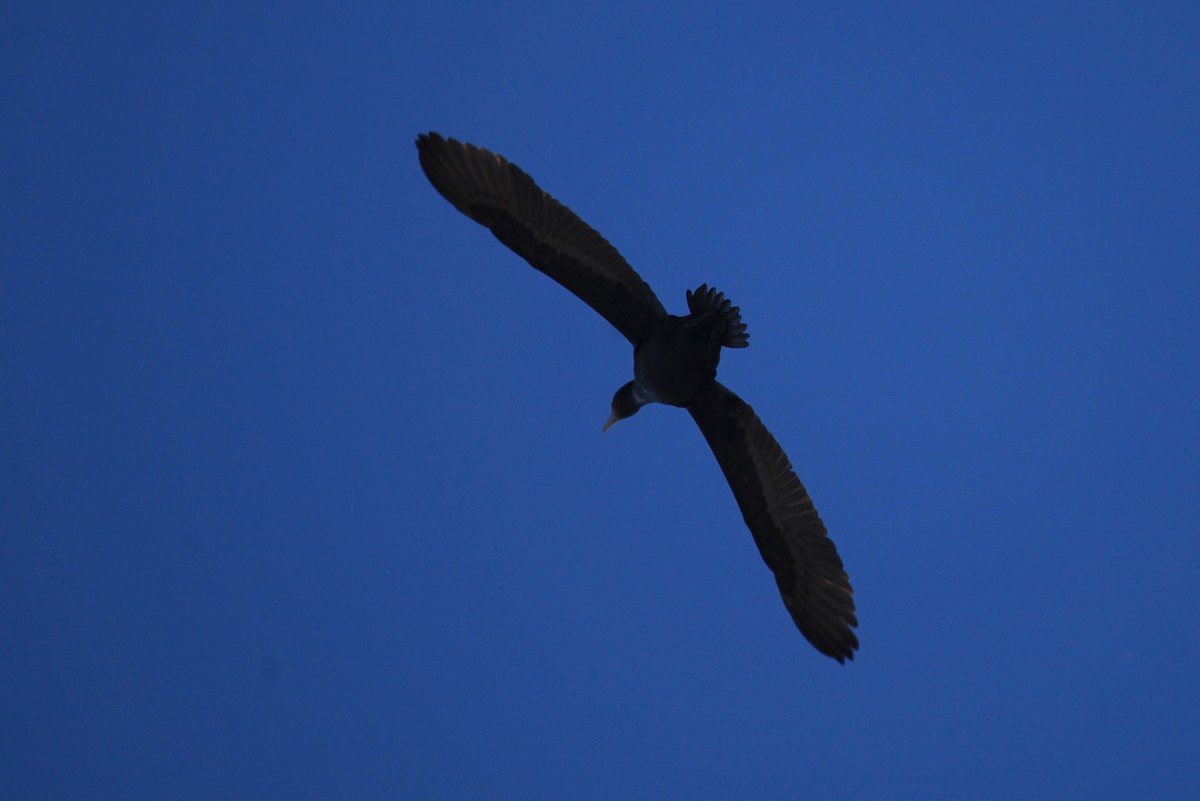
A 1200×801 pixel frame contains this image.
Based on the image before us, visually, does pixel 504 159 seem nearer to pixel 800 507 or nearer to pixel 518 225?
pixel 518 225

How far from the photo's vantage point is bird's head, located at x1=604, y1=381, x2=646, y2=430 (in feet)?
33.5

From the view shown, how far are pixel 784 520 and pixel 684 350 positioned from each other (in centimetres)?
176

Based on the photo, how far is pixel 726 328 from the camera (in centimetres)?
939

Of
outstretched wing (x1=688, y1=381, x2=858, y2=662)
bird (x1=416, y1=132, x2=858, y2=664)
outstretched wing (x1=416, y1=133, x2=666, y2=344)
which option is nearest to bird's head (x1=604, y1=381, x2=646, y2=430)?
bird (x1=416, y1=132, x2=858, y2=664)

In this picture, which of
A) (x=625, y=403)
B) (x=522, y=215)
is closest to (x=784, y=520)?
(x=625, y=403)

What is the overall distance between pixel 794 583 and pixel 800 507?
686 mm

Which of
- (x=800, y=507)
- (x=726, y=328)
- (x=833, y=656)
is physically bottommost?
(x=833, y=656)

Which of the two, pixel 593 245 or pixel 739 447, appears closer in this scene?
pixel 593 245

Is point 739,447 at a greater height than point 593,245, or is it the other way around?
point 593,245

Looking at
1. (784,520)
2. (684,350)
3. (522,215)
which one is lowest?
(784,520)

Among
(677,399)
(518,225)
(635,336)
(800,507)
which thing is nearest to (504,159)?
(518,225)

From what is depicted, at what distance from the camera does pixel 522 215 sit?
9.18 m

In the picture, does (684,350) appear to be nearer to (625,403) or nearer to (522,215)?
(625,403)

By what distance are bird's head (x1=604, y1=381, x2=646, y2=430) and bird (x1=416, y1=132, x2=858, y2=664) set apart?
1 centimetres
